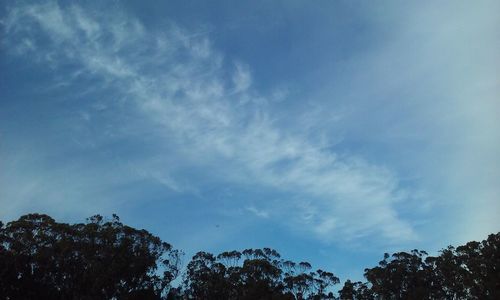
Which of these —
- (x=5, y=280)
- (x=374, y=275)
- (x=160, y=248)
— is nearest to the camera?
(x=5, y=280)

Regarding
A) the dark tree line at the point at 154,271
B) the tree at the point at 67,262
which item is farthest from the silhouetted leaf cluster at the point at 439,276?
the tree at the point at 67,262

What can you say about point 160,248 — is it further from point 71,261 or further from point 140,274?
point 71,261

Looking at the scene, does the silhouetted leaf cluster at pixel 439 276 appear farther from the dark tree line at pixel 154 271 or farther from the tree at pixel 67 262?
the tree at pixel 67 262

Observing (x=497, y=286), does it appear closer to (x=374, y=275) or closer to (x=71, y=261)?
(x=374, y=275)

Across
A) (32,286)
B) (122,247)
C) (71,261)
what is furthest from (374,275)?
(32,286)

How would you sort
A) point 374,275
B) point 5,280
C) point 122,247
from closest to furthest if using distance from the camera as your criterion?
point 5,280 → point 122,247 → point 374,275

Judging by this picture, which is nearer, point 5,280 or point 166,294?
point 5,280

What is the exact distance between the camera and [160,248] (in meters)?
44.9

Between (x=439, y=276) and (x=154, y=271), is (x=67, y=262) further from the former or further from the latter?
(x=439, y=276)

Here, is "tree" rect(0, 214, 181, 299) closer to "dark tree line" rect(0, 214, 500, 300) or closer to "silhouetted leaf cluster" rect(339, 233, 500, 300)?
"dark tree line" rect(0, 214, 500, 300)

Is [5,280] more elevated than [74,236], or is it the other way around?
[74,236]

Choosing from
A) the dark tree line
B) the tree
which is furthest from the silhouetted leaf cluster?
the tree

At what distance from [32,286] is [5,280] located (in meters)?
2.20

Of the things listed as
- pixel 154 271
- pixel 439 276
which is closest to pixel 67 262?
pixel 154 271
